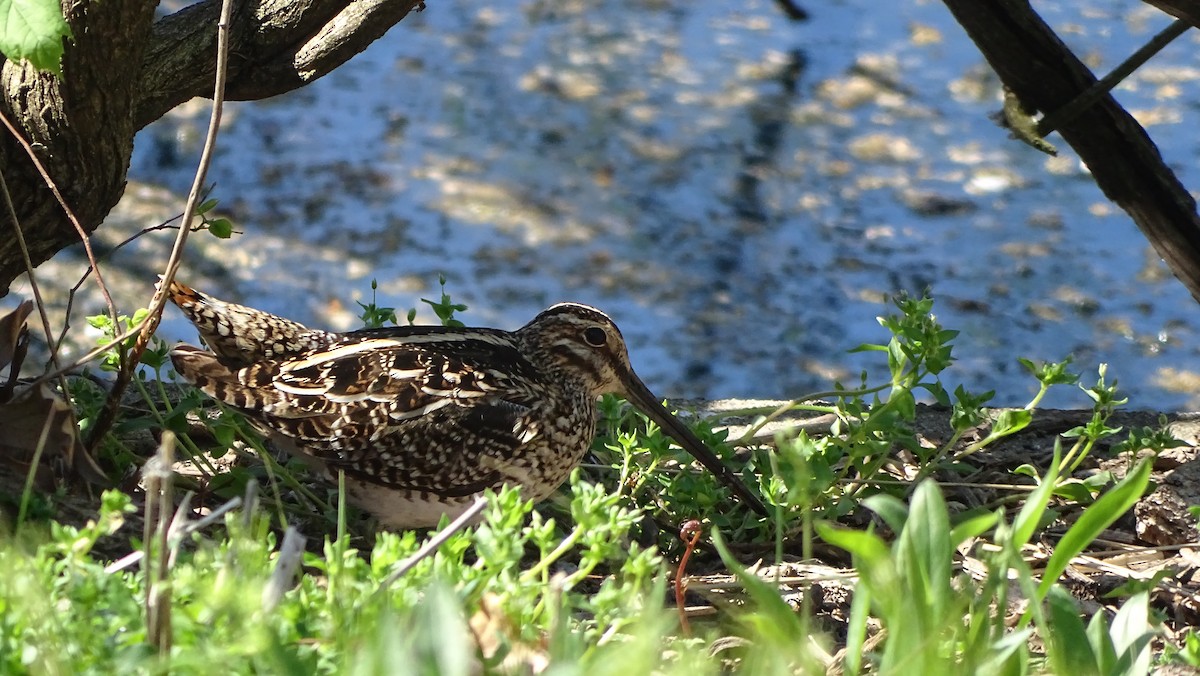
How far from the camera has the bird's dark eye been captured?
12.1 ft

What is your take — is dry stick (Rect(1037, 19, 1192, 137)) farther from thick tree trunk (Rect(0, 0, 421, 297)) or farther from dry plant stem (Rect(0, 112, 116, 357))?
dry plant stem (Rect(0, 112, 116, 357))

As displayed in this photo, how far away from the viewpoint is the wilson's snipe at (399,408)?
3.22 metres

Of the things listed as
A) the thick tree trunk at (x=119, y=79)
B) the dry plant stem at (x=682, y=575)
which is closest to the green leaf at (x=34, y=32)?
the thick tree trunk at (x=119, y=79)

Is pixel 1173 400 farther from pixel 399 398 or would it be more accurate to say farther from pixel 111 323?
pixel 111 323

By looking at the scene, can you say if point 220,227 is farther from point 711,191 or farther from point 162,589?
point 711,191

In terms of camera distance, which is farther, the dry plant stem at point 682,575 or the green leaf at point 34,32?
the dry plant stem at point 682,575

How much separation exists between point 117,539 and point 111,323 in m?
0.59

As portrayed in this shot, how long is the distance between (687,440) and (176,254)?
134 centimetres

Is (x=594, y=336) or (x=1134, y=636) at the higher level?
(x=1134, y=636)

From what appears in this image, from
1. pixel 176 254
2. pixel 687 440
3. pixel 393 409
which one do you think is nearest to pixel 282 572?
pixel 176 254

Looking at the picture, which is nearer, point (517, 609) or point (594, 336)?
point (517, 609)

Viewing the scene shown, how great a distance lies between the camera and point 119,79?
2994mm

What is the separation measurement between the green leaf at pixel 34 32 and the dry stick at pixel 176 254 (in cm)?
32

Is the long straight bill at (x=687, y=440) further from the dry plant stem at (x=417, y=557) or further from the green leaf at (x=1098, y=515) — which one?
the dry plant stem at (x=417, y=557)
